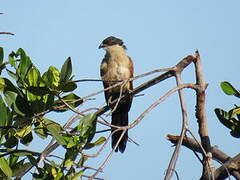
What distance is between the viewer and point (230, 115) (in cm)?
319

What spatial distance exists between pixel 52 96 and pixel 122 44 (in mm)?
4094

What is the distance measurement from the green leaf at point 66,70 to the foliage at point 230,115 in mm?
995

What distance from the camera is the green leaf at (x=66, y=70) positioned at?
10.4 ft

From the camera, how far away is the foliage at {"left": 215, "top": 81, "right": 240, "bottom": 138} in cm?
318

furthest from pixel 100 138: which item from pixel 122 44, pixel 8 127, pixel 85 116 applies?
pixel 122 44

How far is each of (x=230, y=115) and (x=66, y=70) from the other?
1108mm

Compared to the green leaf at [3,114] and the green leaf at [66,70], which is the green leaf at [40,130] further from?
the green leaf at [66,70]

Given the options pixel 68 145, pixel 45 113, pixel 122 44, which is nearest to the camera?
pixel 68 145

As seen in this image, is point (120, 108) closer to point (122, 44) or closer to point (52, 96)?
point (122, 44)

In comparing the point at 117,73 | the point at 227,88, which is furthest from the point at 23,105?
the point at 117,73

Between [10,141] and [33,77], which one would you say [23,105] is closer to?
[33,77]

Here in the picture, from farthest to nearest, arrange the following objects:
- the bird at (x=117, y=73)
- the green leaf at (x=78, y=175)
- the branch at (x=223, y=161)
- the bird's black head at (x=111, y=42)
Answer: the bird's black head at (x=111, y=42)
the bird at (x=117, y=73)
the branch at (x=223, y=161)
the green leaf at (x=78, y=175)

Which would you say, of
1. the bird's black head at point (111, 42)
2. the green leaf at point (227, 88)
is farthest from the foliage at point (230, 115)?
the bird's black head at point (111, 42)

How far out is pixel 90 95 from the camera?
2.91 metres
